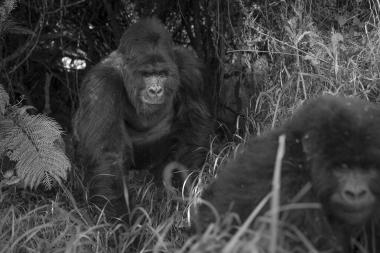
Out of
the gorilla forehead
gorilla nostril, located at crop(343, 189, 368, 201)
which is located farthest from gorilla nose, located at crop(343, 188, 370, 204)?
the gorilla forehead

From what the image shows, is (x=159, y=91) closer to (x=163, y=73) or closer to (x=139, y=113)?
(x=163, y=73)

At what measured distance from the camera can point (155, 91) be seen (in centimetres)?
591

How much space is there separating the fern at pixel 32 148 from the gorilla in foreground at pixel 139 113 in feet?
1.16

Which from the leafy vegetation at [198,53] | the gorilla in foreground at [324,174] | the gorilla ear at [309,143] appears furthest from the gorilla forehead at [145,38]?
the gorilla ear at [309,143]

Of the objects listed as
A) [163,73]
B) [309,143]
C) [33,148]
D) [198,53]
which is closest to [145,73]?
[163,73]

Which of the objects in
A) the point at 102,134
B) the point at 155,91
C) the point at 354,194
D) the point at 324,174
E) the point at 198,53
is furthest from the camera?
the point at 198,53

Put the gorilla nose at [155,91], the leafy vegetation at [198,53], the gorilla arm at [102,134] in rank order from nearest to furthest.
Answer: the leafy vegetation at [198,53], the gorilla arm at [102,134], the gorilla nose at [155,91]

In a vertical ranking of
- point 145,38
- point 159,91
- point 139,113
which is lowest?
point 139,113

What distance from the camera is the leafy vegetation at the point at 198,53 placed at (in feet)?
15.5

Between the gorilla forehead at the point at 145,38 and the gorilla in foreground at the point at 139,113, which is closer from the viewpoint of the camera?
the gorilla in foreground at the point at 139,113

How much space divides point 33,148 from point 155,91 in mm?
1183

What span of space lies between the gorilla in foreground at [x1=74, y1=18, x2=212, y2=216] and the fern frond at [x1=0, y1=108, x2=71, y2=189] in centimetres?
36

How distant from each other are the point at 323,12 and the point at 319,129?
2991 mm

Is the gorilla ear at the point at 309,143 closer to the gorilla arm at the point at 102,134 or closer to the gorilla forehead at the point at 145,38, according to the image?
the gorilla arm at the point at 102,134
